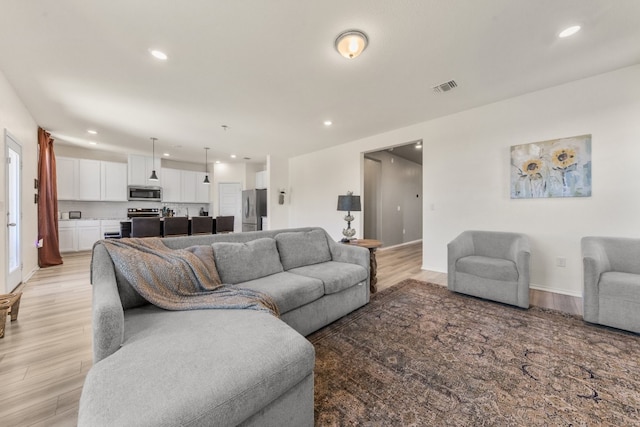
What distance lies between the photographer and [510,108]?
3426 mm

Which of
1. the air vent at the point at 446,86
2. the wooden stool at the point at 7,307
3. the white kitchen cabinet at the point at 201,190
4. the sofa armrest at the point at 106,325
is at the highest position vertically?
the air vent at the point at 446,86

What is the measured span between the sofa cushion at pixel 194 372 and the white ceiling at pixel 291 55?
2218mm

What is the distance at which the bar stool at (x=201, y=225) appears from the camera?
4.30 meters

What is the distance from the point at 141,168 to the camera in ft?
21.8

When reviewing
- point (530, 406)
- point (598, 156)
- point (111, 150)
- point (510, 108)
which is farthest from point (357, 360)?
point (111, 150)

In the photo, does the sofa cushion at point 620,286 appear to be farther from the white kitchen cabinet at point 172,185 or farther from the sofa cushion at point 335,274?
the white kitchen cabinet at point 172,185

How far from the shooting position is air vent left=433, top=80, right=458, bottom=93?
2.99 m

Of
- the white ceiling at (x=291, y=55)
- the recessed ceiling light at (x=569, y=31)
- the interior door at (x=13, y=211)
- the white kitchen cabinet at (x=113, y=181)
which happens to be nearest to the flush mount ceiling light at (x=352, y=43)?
the white ceiling at (x=291, y=55)

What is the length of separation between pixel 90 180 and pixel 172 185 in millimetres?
1736

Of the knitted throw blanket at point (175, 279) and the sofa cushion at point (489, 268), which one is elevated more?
the knitted throw blanket at point (175, 279)

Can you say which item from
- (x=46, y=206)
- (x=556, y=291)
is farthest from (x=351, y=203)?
(x=46, y=206)

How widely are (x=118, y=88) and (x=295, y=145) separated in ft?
11.0

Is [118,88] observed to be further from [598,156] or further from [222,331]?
[598,156]

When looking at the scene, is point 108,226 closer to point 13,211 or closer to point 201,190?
point 201,190
